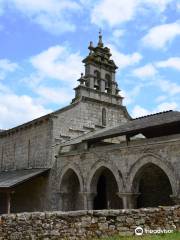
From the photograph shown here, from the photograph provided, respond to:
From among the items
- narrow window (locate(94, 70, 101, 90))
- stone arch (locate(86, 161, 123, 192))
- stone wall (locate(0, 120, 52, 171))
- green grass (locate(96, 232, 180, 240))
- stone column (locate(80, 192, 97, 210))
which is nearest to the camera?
green grass (locate(96, 232, 180, 240))

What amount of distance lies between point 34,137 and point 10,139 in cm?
399

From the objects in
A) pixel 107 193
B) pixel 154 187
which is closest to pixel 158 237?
pixel 154 187

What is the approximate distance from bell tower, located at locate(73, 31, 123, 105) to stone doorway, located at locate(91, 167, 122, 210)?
5.56 metres

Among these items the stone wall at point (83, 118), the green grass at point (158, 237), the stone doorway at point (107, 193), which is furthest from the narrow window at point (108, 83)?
the green grass at point (158, 237)

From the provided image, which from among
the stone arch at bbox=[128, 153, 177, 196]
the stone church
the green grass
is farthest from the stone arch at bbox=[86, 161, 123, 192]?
the green grass

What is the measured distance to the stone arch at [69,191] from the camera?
20.1 meters

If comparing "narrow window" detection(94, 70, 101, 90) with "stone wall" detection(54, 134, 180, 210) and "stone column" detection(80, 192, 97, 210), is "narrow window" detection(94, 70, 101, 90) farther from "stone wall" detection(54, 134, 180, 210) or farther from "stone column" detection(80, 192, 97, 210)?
"stone column" detection(80, 192, 97, 210)

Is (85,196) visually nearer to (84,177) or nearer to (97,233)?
(84,177)

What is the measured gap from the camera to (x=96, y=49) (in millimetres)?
24297

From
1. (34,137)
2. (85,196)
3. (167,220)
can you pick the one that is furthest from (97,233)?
(34,137)

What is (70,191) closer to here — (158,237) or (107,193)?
(107,193)

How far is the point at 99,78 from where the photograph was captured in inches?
936

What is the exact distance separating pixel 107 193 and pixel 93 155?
371cm

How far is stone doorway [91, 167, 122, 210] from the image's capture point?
20.2 metres
